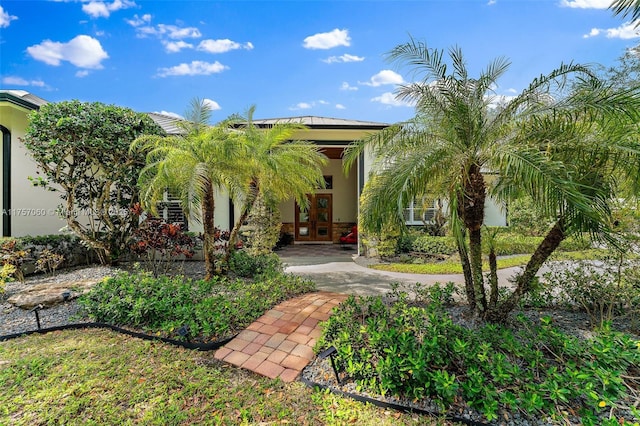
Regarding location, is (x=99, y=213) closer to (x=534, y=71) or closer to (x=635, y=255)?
(x=534, y=71)

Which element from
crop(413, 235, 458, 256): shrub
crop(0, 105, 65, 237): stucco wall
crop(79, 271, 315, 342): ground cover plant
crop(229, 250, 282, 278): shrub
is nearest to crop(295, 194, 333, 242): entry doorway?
crop(413, 235, 458, 256): shrub

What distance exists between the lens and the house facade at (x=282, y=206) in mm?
9344

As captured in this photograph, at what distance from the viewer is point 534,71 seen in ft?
12.4

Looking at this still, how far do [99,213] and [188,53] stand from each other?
6212 mm

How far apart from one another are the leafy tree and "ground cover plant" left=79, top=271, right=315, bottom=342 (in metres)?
3.64

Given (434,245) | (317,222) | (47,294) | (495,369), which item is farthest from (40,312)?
(317,222)

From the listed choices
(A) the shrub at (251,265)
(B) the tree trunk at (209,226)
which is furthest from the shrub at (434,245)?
(B) the tree trunk at (209,226)

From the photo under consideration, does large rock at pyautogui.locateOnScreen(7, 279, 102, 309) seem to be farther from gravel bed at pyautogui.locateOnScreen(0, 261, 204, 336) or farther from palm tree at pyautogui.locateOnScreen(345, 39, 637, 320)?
palm tree at pyautogui.locateOnScreen(345, 39, 637, 320)

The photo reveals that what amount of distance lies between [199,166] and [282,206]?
11.1 meters

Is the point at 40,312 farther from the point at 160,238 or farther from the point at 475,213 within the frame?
the point at 475,213

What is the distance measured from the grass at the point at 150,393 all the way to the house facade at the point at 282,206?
115 inches

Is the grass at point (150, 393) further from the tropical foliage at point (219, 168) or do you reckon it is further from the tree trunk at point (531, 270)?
the tropical foliage at point (219, 168)

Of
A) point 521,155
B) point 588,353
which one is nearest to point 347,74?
point 521,155

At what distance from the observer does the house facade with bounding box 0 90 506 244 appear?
9.34m
